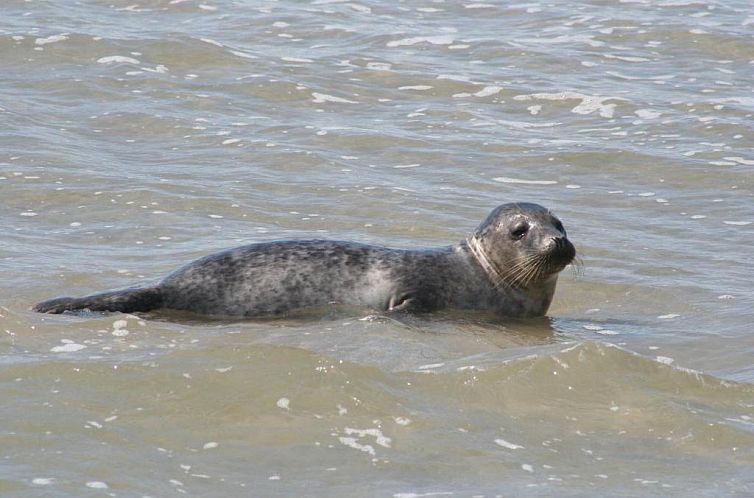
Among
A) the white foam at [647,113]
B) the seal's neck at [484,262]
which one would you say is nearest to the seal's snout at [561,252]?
the seal's neck at [484,262]

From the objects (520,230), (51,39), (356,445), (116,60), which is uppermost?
(51,39)

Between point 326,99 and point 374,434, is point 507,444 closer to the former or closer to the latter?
point 374,434

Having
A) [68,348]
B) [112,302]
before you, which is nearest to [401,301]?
[112,302]

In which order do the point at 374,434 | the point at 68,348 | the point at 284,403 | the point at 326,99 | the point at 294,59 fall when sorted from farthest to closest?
the point at 294,59, the point at 326,99, the point at 68,348, the point at 284,403, the point at 374,434

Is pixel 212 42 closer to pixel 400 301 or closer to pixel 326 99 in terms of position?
pixel 326 99

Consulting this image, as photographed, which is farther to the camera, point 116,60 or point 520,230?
point 116,60

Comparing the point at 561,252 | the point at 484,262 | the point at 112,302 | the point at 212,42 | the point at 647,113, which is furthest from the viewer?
the point at 212,42

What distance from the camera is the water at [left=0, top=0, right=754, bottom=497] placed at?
4.90 meters

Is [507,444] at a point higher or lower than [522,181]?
higher

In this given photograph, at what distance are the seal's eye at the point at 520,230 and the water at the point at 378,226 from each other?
1.53 feet

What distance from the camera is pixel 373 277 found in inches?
290

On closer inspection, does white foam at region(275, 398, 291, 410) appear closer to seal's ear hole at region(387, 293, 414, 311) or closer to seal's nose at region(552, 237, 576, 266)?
seal's ear hole at region(387, 293, 414, 311)

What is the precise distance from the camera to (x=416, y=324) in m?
7.03

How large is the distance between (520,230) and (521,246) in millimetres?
101
